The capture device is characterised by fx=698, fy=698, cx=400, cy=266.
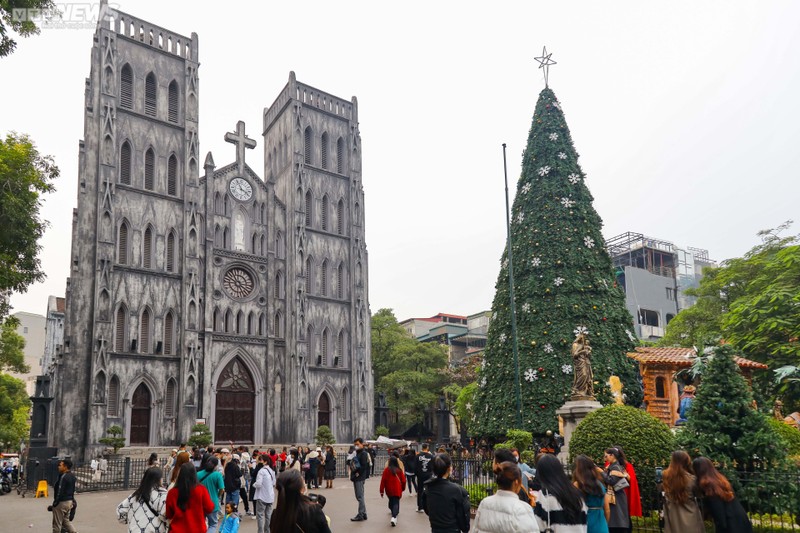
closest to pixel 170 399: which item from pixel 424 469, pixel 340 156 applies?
pixel 340 156

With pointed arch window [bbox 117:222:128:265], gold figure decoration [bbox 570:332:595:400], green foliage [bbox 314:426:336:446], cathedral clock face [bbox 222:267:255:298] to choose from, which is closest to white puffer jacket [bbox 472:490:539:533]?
gold figure decoration [bbox 570:332:595:400]

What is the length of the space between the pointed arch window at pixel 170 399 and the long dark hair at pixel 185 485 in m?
31.3

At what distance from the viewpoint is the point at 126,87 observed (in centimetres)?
3888

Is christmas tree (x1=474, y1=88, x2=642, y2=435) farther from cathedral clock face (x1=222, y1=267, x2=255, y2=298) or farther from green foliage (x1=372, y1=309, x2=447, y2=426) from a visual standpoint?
green foliage (x1=372, y1=309, x2=447, y2=426)

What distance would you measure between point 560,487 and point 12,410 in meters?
51.3

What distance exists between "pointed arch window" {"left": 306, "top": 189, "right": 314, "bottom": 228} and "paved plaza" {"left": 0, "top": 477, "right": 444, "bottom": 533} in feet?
78.6

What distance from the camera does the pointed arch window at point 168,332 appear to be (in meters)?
37.2

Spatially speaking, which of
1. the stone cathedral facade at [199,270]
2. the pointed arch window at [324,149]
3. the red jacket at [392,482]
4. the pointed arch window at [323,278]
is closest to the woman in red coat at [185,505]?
the red jacket at [392,482]

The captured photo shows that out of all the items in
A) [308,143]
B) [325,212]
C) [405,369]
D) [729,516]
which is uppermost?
[308,143]

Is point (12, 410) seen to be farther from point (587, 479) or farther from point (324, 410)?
point (587, 479)

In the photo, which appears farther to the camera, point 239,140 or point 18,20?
point 239,140

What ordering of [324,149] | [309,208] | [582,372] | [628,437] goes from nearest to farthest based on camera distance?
[628,437] < [582,372] < [309,208] < [324,149]

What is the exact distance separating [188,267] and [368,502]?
22898 mm

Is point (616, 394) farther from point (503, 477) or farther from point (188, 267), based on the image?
point (188, 267)
